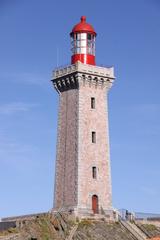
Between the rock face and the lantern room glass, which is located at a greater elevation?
the lantern room glass

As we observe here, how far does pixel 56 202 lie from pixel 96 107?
7.61 metres

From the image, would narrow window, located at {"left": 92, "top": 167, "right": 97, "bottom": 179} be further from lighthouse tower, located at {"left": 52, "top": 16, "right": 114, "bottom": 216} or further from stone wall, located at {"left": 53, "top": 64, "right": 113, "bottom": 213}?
stone wall, located at {"left": 53, "top": 64, "right": 113, "bottom": 213}

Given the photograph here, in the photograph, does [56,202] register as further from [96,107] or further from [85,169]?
[96,107]

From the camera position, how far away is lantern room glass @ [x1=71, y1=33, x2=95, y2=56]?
6712 cm

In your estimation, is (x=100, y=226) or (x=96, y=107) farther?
(x=96, y=107)

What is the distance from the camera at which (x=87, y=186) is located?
212ft

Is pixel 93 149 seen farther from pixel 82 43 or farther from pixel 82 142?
pixel 82 43

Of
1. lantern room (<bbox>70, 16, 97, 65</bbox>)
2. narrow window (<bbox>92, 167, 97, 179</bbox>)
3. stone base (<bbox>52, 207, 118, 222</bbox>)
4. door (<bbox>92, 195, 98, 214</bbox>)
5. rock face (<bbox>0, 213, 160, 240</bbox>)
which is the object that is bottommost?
rock face (<bbox>0, 213, 160, 240</bbox>)

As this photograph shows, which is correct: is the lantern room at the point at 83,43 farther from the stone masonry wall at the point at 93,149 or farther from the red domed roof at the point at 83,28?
the stone masonry wall at the point at 93,149

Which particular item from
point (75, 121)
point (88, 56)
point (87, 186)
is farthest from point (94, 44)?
point (87, 186)

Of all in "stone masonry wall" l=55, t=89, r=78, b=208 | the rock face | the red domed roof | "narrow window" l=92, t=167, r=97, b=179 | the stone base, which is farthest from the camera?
the red domed roof

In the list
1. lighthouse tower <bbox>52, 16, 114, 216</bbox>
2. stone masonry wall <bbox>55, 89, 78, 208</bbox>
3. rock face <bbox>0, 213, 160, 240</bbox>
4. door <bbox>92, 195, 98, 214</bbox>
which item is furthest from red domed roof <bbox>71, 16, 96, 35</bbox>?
rock face <bbox>0, 213, 160, 240</bbox>

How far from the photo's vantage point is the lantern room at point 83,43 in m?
67.1

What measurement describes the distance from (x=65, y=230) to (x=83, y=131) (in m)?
8.22
